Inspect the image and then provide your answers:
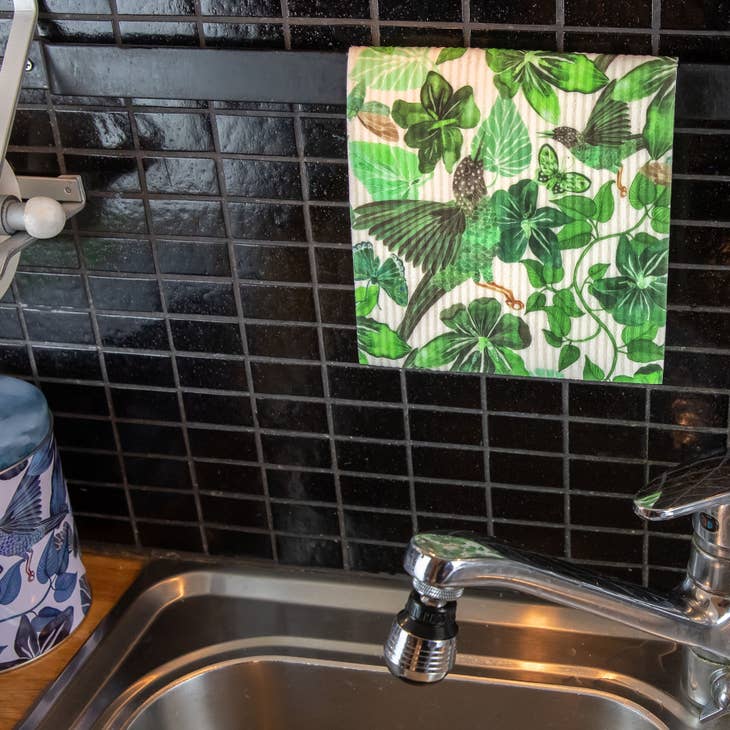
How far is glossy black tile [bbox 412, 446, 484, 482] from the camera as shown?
3.48 feet

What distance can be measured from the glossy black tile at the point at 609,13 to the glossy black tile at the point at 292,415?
16.0 inches

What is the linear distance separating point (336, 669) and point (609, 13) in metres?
0.60

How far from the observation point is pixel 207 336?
3.52 feet

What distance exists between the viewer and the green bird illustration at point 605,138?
89cm

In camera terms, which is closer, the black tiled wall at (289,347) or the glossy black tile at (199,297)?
the black tiled wall at (289,347)

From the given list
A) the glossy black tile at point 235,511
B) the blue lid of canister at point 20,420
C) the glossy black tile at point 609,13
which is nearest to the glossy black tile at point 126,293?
the blue lid of canister at point 20,420

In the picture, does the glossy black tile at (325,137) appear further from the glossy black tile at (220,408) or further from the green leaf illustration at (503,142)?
the glossy black tile at (220,408)

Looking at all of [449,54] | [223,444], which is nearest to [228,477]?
[223,444]

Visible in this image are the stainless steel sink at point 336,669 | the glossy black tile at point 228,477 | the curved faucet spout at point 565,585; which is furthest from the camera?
the glossy black tile at point 228,477

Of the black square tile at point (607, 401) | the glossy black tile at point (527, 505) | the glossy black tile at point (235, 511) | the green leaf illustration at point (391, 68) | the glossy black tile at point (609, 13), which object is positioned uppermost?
the glossy black tile at point (609, 13)

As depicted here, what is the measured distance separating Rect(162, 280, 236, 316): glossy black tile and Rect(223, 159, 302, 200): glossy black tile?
9 centimetres

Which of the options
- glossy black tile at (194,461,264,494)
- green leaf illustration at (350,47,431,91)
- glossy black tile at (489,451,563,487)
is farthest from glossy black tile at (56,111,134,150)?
glossy black tile at (489,451,563,487)

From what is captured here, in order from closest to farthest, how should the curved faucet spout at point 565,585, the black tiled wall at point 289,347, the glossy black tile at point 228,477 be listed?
1. the curved faucet spout at point 565,585
2. the black tiled wall at point 289,347
3. the glossy black tile at point 228,477

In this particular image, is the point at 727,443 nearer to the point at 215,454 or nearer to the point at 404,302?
the point at 404,302
